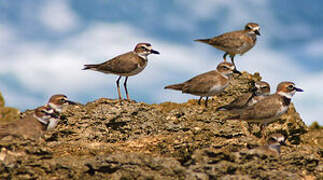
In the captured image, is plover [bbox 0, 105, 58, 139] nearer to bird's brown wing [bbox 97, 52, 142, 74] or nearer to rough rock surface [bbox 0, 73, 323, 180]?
rough rock surface [bbox 0, 73, 323, 180]

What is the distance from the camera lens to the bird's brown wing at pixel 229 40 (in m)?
21.8

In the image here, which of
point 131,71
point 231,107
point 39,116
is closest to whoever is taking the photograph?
point 39,116

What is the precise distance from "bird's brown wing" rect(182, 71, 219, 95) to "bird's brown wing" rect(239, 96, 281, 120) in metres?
2.45

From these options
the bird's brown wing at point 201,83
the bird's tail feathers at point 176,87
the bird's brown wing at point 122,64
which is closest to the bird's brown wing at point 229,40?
the bird's brown wing at point 201,83

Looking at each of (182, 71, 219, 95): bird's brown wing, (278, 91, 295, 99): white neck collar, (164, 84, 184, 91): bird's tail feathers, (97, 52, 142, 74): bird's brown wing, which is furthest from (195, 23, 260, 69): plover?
(278, 91, 295, 99): white neck collar

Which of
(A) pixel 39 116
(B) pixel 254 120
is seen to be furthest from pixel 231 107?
(A) pixel 39 116

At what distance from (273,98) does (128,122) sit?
17.4 feet

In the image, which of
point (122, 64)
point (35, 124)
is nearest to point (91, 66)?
point (122, 64)

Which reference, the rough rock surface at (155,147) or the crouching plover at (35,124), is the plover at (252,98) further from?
the crouching plover at (35,124)

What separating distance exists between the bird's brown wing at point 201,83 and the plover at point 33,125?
19.3 feet

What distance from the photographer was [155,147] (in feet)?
46.9

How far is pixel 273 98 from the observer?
15.5m

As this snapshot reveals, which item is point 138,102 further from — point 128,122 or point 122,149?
point 122,149

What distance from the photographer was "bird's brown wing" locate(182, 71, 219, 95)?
17.4m
